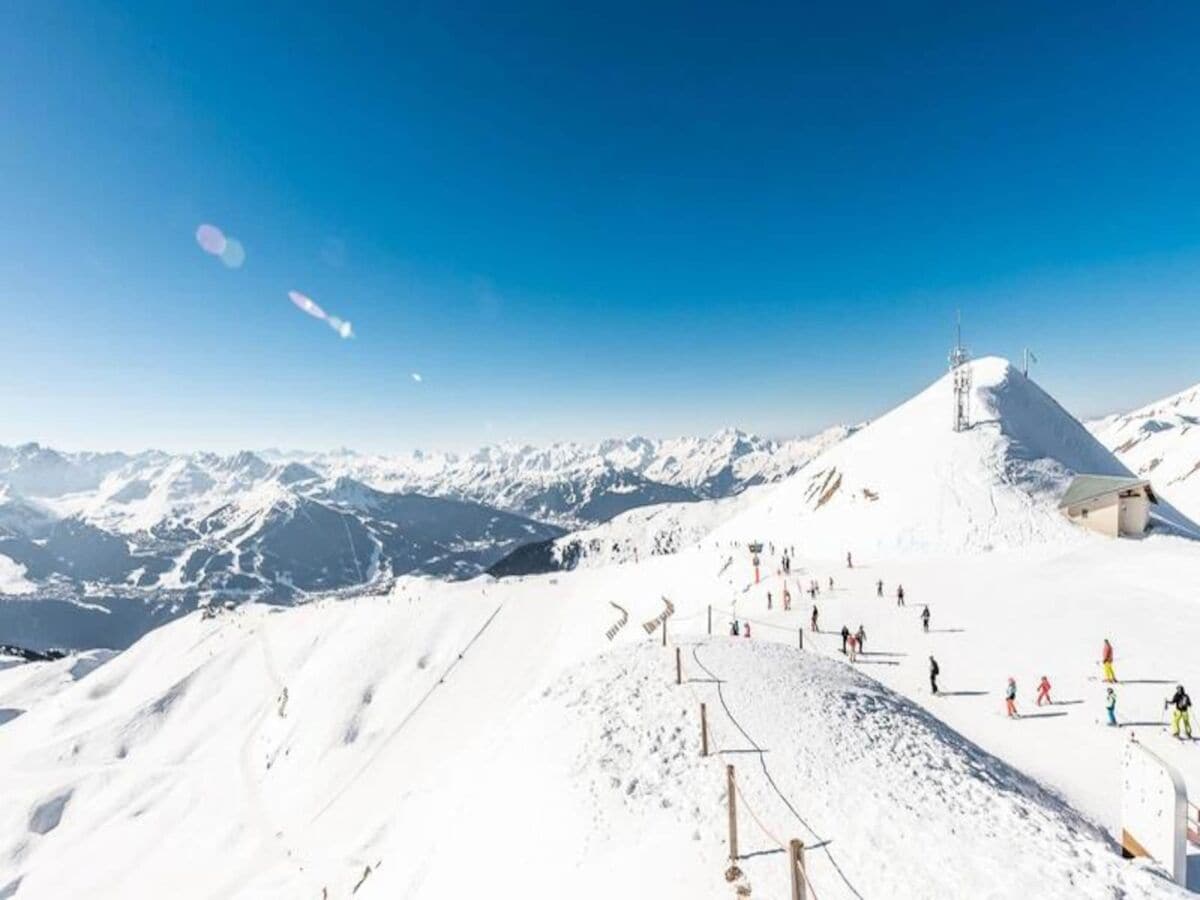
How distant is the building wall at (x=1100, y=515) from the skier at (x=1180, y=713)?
1570 inches

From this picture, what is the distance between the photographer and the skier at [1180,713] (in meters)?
22.0

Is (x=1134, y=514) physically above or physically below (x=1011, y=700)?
above

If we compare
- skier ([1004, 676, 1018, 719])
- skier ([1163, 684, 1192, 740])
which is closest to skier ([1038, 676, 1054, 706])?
skier ([1004, 676, 1018, 719])

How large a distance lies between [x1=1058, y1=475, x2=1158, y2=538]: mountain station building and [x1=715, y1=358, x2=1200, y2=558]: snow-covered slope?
1803 millimetres

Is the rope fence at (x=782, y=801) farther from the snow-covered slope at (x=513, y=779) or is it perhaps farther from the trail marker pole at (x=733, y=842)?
the trail marker pole at (x=733, y=842)

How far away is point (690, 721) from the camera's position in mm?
17641

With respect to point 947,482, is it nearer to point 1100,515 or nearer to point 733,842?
point 1100,515

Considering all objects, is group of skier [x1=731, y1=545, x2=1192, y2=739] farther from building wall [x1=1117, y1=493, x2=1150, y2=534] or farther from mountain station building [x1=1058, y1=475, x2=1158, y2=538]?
building wall [x1=1117, y1=493, x2=1150, y2=534]

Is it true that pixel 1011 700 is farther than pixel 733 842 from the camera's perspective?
Yes

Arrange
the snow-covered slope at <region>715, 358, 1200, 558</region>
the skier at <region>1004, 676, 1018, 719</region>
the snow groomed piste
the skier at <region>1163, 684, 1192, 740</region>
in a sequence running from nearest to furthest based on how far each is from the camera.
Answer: the snow groomed piste
the skier at <region>1163, 684, 1192, 740</region>
the skier at <region>1004, 676, 1018, 719</region>
the snow-covered slope at <region>715, 358, 1200, 558</region>

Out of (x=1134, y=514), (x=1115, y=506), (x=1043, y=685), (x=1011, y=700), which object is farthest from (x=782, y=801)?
(x=1134, y=514)

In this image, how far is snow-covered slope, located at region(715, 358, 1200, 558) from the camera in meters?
60.8

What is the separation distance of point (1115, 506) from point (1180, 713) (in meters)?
40.7

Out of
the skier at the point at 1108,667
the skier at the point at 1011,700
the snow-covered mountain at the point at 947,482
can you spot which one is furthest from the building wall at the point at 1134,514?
the skier at the point at 1011,700
